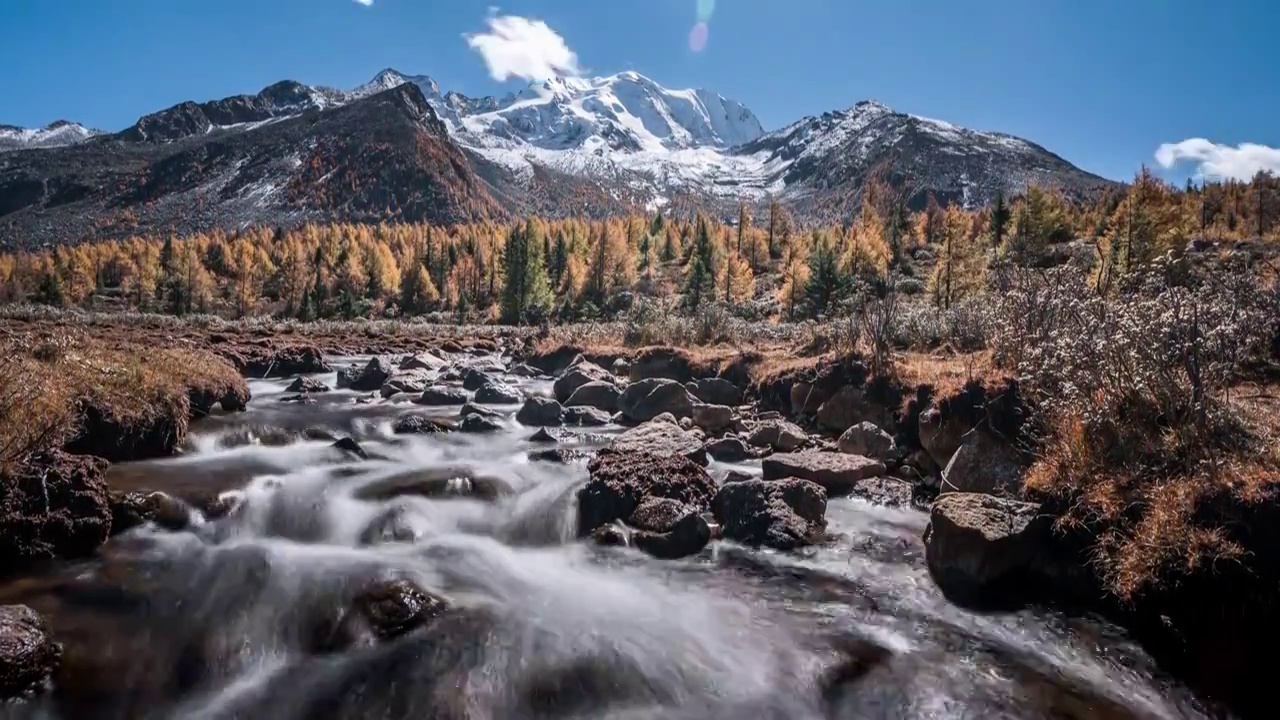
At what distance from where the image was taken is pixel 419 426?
60.3 ft

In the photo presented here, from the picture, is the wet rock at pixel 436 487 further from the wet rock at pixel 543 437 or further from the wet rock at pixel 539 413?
the wet rock at pixel 539 413

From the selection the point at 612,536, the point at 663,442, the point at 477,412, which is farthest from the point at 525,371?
the point at 612,536

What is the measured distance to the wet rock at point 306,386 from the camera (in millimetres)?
24109

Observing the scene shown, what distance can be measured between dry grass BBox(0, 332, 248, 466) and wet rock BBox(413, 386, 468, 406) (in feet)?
21.4

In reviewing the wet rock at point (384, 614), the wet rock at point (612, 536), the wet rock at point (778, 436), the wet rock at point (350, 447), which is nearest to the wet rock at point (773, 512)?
the wet rock at point (612, 536)

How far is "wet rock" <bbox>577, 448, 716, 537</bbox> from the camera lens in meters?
11.9

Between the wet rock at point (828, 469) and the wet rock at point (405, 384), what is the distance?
15860mm

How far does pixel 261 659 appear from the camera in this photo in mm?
7859

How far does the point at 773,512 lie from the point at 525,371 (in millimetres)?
22149

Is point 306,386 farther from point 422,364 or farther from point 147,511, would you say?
point 147,511

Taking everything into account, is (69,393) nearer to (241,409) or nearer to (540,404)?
(241,409)

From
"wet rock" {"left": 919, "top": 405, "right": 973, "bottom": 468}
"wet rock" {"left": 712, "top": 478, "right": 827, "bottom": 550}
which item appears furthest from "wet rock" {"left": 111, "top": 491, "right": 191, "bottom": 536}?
"wet rock" {"left": 919, "top": 405, "right": 973, "bottom": 468}

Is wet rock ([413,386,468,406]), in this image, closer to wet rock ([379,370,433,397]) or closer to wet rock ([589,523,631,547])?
wet rock ([379,370,433,397])

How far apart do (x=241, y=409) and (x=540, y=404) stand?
28.5 ft
